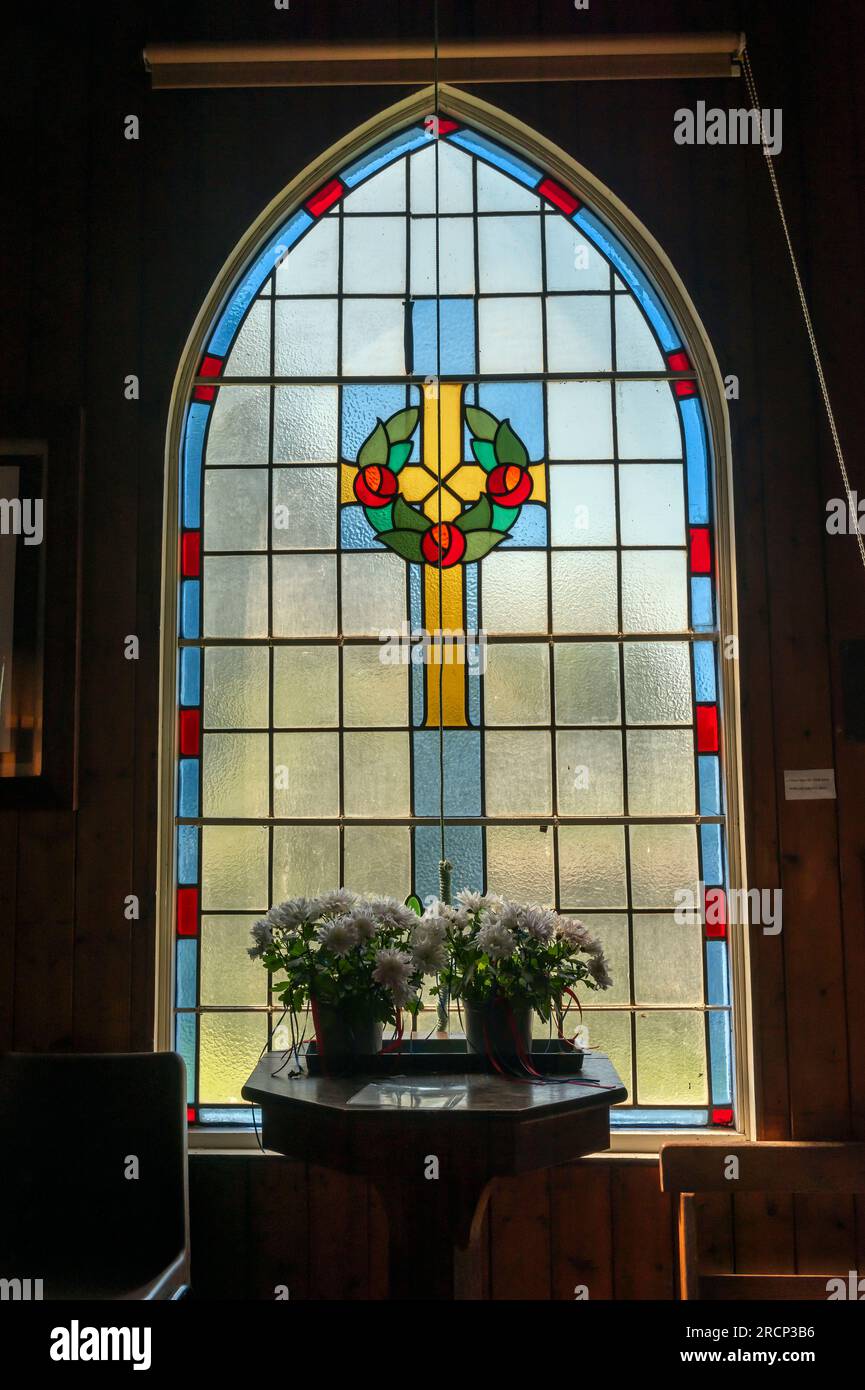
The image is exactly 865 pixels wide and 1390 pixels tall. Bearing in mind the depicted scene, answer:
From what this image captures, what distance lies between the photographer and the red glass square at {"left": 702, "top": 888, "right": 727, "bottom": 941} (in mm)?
3006

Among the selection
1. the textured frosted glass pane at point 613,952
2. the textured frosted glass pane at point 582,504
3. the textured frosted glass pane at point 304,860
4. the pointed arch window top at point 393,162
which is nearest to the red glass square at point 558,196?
the pointed arch window top at point 393,162

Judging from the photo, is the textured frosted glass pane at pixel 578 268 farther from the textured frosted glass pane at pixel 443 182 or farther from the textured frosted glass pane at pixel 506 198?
the textured frosted glass pane at pixel 443 182

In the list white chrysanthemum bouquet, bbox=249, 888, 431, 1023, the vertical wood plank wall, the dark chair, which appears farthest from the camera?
the vertical wood plank wall

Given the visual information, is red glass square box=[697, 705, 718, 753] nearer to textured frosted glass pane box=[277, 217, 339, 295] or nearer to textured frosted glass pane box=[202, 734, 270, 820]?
textured frosted glass pane box=[202, 734, 270, 820]

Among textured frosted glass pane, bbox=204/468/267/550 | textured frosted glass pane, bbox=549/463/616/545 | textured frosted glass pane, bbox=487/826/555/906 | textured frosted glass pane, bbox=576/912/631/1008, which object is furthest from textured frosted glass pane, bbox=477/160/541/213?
textured frosted glass pane, bbox=576/912/631/1008

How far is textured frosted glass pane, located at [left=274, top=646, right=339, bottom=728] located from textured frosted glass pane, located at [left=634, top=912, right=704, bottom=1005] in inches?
38.0

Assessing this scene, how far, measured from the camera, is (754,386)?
307 centimetres

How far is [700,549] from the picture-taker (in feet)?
10.2

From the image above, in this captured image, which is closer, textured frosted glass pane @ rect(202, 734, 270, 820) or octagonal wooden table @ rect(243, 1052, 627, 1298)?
octagonal wooden table @ rect(243, 1052, 627, 1298)

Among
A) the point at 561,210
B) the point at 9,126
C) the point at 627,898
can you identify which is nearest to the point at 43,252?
the point at 9,126

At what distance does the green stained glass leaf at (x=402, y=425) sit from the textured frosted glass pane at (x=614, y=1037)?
156 cm

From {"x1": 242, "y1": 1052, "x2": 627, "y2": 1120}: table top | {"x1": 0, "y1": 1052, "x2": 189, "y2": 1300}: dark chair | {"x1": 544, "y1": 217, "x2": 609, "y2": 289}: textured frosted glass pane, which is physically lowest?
{"x1": 0, "y1": 1052, "x2": 189, "y2": 1300}: dark chair

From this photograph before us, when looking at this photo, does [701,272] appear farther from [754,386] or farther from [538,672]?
[538,672]

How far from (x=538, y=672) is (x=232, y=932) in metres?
1.03
